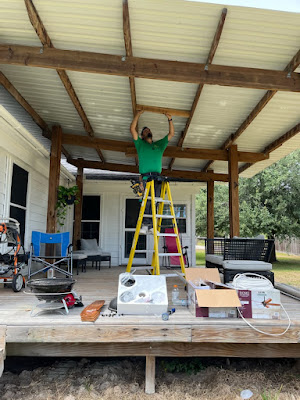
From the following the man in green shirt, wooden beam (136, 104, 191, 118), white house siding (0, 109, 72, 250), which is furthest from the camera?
white house siding (0, 109, 72, 250)

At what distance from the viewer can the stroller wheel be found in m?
3.47

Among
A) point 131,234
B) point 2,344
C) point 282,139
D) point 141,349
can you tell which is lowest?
point 141,349

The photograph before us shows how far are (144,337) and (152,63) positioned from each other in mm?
2838

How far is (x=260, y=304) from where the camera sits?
2406 mm

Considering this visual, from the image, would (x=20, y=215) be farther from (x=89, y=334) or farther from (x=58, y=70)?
(x=89, y=334)

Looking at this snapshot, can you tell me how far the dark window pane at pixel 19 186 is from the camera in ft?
16.3

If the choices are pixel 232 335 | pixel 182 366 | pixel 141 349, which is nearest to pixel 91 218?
pixel 182 366

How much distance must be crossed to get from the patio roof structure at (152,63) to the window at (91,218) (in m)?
3.25

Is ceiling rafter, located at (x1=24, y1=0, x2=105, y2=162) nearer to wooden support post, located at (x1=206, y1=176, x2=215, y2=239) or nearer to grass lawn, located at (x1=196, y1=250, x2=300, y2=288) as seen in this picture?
wooden support post, located at (x1=206, y1=176, x2=215, y2=239)

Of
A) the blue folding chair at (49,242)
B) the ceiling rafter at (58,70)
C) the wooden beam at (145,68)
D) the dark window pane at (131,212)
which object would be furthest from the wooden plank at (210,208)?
the wooden beam at (145,68)

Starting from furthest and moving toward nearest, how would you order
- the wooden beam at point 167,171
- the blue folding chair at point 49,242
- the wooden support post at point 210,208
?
the wooden support post at point 210,208
the wooden beam at point 167,171
the blue folding chair at point 49,242

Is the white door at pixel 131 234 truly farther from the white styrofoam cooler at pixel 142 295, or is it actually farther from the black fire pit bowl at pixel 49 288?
the black fire pit bowl at pixel 49 288

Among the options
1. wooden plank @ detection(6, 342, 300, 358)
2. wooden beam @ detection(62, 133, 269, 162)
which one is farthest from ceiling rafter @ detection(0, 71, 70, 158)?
wooden plank @ detection(6, 342, 300, 358)

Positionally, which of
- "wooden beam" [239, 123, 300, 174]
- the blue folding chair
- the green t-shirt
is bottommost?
the blue folding chair
